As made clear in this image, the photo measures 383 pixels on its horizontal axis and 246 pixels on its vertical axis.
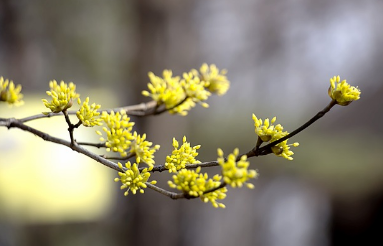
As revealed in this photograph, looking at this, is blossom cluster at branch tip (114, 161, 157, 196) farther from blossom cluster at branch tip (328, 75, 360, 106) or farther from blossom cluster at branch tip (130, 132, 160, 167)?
blossom cluster at branch tip (328, 75, 360, 106)

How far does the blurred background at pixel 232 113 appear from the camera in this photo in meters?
1.97

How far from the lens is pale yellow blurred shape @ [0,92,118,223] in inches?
76.6

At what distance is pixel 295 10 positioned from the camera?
7.00 feet

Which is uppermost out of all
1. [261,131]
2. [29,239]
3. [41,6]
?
[41,6]

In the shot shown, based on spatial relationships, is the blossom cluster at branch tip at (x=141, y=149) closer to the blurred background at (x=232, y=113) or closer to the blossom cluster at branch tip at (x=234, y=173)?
the blossom cluster at branch tip at (x=234, y=173)

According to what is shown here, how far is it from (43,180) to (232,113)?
896 millimetres

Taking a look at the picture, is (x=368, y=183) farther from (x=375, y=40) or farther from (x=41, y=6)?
(x=41, y=6)

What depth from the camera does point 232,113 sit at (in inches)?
84.0

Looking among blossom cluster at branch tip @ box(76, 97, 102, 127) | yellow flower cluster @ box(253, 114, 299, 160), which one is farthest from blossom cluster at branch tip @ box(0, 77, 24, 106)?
yellow flower cluster @ box(253, 114, 299, 160)

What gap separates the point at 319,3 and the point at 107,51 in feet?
3.42

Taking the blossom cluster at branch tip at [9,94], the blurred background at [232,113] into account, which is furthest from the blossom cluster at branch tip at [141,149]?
the blurred background at [232,113]

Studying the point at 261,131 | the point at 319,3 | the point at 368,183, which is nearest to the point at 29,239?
the point at 368,183

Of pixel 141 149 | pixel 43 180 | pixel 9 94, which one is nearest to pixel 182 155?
pixel 141 149

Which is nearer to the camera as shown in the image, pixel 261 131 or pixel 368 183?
pixel 261 131
